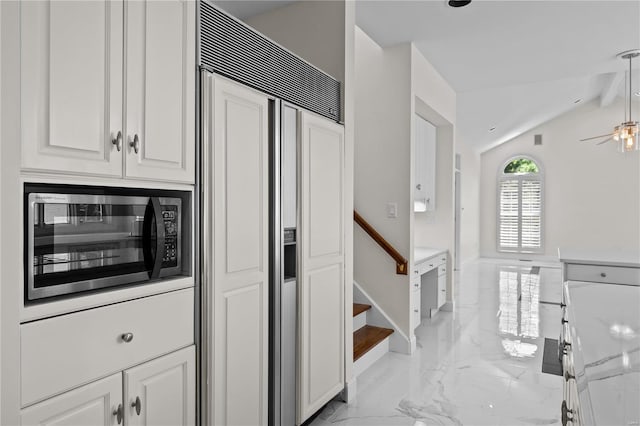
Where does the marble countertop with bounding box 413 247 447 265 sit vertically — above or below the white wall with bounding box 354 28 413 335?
below

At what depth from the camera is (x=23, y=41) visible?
1124mm

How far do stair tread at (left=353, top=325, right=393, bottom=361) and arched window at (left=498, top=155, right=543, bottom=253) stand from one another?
7589mm

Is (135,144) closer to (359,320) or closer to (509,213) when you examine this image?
(359,320)

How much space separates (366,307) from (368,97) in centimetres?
196

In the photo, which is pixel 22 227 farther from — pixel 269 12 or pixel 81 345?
pixel 269 12

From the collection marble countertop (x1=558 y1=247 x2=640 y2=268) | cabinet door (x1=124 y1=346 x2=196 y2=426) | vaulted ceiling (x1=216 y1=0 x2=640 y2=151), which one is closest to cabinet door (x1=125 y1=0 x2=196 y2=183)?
cabinet door (x1=124 y1=346 x2=196 y2=426)

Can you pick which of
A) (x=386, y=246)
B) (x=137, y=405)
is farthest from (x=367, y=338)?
(x=137, y=405)

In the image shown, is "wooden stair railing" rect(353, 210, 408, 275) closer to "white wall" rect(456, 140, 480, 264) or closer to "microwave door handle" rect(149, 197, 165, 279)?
"microwave door handle" rect(149, 197, 165, 279)

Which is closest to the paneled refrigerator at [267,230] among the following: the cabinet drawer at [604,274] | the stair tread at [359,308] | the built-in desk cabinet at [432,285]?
the stair tread at [359,308]

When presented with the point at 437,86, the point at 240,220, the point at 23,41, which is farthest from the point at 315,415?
the point at 437,86

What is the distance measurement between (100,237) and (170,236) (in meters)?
0.27

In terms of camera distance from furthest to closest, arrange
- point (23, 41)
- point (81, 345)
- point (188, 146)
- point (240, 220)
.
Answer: point (240, 220)
point (188, 146)
point (81, 345)
point (23, 41)

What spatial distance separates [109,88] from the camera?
134cm

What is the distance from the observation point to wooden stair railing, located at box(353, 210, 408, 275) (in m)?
3.76
